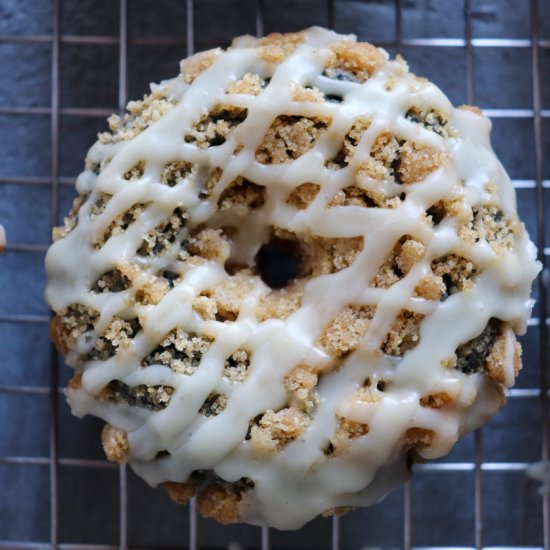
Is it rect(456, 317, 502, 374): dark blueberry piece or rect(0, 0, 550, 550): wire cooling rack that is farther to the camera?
rect(0, 0, 550, 550): wire cooling rack

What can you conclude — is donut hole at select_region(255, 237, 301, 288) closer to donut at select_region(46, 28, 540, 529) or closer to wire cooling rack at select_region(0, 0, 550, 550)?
donut at select_region(46, 28, 540, 529)

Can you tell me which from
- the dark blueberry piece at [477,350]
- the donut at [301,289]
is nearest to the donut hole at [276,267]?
the donut at [301,289]

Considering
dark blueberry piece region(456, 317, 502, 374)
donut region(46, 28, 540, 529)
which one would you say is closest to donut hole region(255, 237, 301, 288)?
donut region(46, 28, 540, 529)

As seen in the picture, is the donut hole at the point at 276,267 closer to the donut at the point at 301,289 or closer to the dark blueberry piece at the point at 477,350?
the donut at the point at 301,289

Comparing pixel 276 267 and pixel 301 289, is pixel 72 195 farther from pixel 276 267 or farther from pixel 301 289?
pixel 301 289

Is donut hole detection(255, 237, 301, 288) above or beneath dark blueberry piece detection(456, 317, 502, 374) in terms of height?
above

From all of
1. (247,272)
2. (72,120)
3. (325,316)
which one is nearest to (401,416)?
(325,316)
